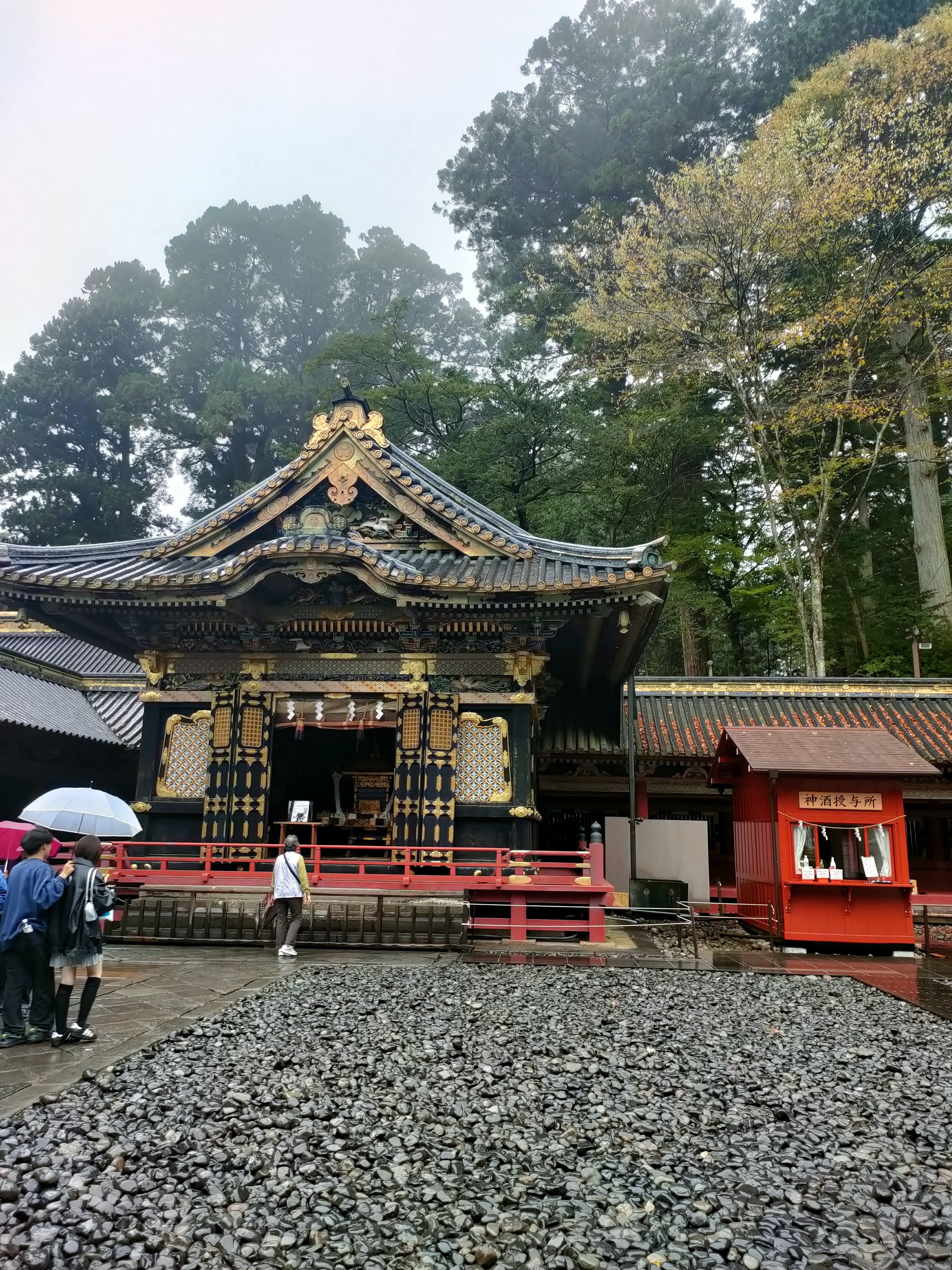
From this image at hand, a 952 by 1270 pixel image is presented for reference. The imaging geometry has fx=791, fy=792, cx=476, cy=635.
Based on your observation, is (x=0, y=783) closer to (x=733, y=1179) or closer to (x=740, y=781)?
(x=740, y=781)

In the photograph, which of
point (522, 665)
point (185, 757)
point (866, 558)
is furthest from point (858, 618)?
point (185, 757)

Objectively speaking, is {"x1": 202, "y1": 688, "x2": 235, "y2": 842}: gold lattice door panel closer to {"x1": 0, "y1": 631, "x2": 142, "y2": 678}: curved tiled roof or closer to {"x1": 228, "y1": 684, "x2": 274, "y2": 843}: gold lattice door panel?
{"x1": 228, "y1": 684, "x2": 274, "y2": 843}: gold lattice door panel

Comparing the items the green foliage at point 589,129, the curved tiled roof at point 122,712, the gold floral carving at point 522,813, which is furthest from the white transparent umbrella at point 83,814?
the green foliage at point 589,129

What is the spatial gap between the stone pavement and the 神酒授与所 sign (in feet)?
20.5

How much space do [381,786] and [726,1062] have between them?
13.5m

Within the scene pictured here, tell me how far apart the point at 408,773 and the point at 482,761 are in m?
1.31

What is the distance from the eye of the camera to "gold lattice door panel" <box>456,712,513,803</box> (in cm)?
1373

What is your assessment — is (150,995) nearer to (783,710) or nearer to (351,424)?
(351,424)

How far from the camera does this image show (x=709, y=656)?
116 feet

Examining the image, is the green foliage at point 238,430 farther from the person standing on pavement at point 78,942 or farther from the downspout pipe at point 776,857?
the person standing on pavement at point 78,942

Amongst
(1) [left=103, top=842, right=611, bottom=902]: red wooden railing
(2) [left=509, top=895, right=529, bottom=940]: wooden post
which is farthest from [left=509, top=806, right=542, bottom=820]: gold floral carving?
(2) [left=509, top=895, right=529, bottom=940]: wooden post

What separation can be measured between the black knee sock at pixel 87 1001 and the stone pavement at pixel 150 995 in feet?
0.64

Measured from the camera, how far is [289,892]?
35.7ft

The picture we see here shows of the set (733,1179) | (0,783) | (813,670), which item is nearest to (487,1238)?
(733,1179)
